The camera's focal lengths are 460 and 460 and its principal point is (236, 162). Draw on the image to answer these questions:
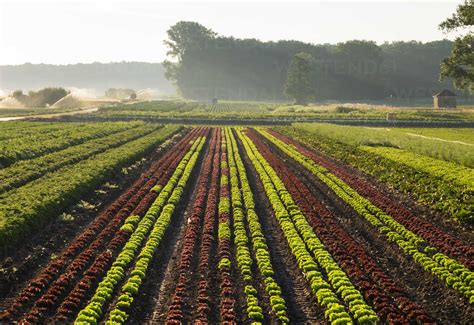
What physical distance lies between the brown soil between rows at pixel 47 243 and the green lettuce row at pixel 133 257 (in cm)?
266

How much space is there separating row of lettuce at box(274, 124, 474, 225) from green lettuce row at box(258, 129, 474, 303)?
3.11 meters

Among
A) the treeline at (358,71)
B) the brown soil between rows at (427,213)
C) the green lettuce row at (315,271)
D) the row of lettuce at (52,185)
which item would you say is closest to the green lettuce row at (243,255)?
the green lettuce row at (315,271)

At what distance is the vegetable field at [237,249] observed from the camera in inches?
550

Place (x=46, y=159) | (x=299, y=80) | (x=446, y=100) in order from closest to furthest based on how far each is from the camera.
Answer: (x=46, y=159), (x=446, y=100), (x=299, y=80)

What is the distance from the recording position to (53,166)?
3158 cm

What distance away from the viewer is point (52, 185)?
25.6 metres

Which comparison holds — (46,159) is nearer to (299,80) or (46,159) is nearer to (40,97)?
(40,97)

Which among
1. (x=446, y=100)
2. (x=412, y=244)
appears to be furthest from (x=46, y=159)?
(x=446, y=100)

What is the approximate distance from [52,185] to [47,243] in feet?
23.3

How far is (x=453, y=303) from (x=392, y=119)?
67.7m

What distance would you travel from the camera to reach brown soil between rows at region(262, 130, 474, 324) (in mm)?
13891

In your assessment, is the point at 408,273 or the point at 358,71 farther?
the point at 358,71

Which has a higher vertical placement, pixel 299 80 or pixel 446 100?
pixel 299 80

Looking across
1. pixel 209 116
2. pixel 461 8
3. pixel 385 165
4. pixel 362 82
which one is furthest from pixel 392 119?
pixel 362 82
